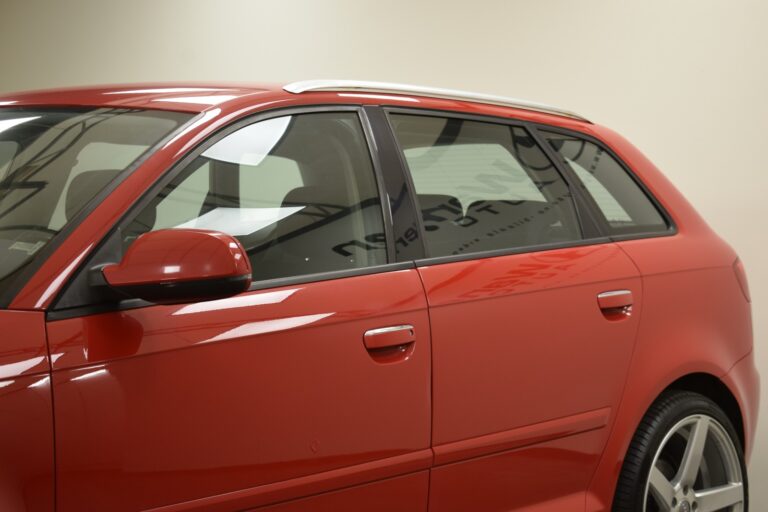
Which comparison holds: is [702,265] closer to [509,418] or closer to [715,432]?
[715,432]

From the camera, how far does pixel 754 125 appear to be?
5.60m

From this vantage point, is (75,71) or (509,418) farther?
(75,71)

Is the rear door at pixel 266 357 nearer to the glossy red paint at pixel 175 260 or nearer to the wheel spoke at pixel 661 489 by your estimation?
the glossy red paint at pixel 175 260

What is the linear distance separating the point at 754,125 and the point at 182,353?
177 inches

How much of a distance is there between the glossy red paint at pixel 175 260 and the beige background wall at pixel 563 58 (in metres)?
3.26

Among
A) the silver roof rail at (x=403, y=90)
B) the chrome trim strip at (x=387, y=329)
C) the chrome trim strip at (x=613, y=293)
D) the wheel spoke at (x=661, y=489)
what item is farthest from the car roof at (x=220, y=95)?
the wheel spoke at (x=661, y=489)

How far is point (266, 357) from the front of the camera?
A: 194cm

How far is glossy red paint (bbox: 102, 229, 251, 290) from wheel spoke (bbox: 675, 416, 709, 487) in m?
1.72

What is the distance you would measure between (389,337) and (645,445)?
1003mm

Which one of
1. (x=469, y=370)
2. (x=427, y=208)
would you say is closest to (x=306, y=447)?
(x=469, y=370)

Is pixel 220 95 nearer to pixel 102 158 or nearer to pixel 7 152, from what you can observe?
pixel 102 158

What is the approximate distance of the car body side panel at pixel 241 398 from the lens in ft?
5.64

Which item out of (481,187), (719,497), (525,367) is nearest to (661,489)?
(719,497)

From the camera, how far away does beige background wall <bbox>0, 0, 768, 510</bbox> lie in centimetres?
563
